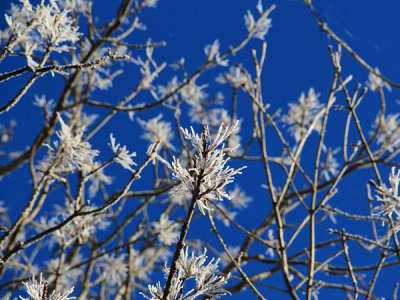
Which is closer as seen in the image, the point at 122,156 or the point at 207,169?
the point at 207,169

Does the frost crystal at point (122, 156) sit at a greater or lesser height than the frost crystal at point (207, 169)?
greater

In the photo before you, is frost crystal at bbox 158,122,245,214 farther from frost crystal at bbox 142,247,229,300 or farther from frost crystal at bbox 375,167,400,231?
frost crystal at bbox 375,167,400,231

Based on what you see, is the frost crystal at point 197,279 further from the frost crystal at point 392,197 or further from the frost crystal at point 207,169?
the frost crystal at point 392,197

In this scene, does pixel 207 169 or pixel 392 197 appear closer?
pixel 207 169

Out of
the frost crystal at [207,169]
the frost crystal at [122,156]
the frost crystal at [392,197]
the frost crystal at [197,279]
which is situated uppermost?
the frost crystal at [122,156]

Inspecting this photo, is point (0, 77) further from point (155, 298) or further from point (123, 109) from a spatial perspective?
point (123, 109)

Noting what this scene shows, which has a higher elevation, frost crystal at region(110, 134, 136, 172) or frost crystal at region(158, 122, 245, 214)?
frost crystal at region(110, 134, 136, 172)

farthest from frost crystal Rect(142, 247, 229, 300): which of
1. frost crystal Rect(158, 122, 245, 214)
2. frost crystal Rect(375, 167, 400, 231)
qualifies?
frost crystal Rect(375, 167, 400, 231)

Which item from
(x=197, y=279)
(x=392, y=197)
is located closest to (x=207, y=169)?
(x=197, y=279)

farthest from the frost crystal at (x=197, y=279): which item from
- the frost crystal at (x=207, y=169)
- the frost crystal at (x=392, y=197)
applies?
the frost crystal at (x=392, y=197)

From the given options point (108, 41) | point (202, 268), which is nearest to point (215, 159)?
point (202, 268)

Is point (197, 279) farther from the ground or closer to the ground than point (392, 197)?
closer to the ground

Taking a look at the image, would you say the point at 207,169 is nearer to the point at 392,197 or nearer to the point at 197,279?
the point at 197,279

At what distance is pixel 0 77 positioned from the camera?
0.93 meters
